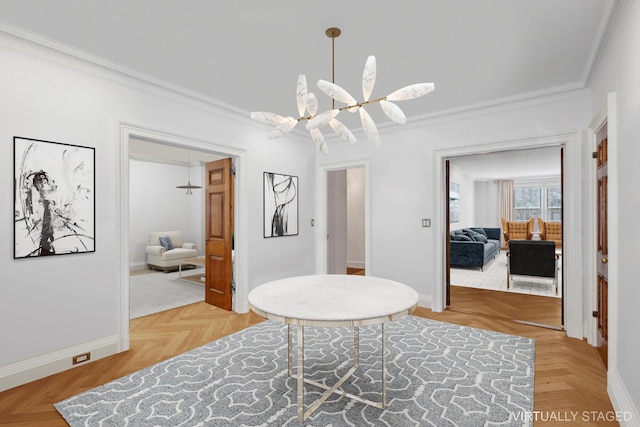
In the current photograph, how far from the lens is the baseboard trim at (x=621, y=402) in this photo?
1.77 meters

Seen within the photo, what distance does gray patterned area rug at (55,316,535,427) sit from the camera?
1978mm

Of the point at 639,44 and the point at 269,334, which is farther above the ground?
the point at 639,44

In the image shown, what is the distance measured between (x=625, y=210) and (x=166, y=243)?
7517mm

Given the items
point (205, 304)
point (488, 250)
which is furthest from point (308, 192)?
point (488, 250)

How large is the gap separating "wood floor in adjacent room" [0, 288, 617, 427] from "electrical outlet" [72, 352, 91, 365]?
2.0 inches

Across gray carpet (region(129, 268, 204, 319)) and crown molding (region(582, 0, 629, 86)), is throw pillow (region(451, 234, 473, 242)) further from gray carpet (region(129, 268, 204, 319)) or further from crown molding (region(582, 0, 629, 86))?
gray carpet (region(129, 268, 204, 319))

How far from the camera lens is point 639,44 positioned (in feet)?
5.74

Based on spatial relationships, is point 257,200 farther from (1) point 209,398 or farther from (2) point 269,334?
(1) point 209,398

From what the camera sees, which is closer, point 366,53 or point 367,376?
point 367,376

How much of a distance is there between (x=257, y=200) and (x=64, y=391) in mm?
2667

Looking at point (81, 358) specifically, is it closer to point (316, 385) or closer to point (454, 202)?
point (316, 385)

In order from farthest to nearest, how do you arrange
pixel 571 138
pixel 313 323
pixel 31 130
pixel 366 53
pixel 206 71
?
1. pixel 571 138
2. pixel 206 71
3. pixel 366 53
4. pixel 31 130
5. pixel 313 323

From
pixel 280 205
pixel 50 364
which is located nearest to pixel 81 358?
pixel 50 364

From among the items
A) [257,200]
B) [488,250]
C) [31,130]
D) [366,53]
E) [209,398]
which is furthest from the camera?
[488,250]
